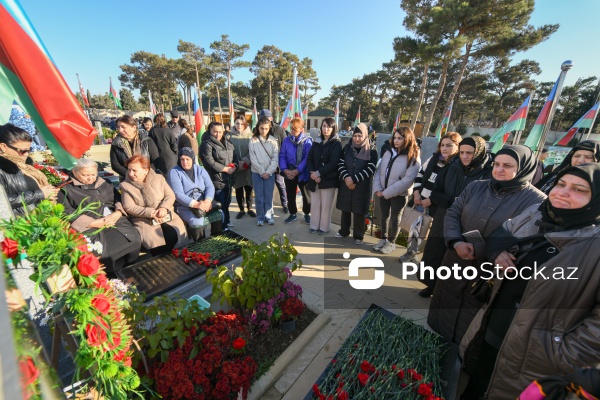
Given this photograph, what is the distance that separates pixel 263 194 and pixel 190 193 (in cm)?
131

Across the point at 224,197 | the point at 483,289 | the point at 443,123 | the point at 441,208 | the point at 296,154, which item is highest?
the point at 443,123

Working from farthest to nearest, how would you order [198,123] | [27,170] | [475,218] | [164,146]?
[198,123], [164,146], [27,170], [475,218]

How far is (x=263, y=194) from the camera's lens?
15.0 feet

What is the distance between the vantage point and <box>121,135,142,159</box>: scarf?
390cm

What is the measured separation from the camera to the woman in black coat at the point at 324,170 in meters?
3.96

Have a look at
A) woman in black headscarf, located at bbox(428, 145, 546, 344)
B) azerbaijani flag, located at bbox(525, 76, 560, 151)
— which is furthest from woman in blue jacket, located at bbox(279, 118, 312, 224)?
azerbaijani flag, located at bbox(525, 76, 560, 151)

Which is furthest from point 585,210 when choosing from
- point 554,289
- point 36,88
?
point 36,88

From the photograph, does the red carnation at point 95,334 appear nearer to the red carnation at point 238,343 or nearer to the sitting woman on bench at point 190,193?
the red carnation at point 238,343

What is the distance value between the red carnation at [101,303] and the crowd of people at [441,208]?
1.28ft

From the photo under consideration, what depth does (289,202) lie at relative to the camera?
16.2 feet

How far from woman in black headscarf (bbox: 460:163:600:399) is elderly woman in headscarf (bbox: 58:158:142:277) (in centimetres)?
349

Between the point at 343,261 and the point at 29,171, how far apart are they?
12.3 ft

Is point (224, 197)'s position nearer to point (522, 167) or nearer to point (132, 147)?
point (132, 147)

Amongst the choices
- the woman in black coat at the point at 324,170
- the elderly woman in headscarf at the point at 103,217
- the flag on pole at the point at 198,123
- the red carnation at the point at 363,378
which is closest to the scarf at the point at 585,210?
the red carnation at the point at 363,378
